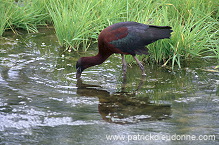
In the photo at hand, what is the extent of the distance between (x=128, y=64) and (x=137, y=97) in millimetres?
1718

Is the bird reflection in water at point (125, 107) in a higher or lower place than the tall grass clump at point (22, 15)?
lower

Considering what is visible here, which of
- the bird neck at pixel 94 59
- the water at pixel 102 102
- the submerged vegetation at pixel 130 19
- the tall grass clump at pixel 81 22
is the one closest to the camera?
the water at pixel 102 102

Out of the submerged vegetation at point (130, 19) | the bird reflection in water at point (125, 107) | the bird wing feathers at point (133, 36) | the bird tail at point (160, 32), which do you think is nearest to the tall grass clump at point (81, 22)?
the submerged vegetation at point (130, 19)

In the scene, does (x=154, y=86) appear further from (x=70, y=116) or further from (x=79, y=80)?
(x=70, y=116)

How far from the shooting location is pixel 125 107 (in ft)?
→ 14.9

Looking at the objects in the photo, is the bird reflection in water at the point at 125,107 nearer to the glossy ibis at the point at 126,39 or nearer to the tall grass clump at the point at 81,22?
the glossy ibis at the point at 126,39

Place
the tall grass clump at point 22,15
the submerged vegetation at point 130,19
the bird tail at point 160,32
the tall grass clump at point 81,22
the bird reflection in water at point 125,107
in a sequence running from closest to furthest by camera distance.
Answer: the bird reflection in water at point 125,107 → the bird tail at point 160,32 → the submerged vegetation at point 130,19 → the tall grass clump at point 81,22 → the tall grass clump at point 22,15

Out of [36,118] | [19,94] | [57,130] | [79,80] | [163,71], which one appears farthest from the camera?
[163,71]

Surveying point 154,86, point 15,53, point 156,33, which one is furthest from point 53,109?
point 15,53

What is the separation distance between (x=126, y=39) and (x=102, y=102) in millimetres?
1418

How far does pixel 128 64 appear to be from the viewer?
6.58 m

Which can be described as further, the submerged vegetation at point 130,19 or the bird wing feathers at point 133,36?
the submerged vegetation at point 130,19

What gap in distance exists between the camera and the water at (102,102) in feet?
12.3

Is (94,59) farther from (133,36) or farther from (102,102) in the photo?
(102,102)
